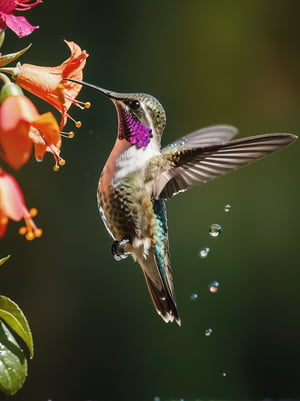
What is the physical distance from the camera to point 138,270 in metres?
3.72

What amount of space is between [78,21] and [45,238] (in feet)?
3.58

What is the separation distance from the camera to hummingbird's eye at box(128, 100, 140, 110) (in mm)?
1608

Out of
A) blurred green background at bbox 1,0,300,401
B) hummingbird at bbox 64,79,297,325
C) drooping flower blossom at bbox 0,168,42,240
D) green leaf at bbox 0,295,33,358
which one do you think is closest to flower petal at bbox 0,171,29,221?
drooping flower blossom at bbox 0,168,42,240

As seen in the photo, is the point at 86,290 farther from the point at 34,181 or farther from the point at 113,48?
the point at 113,48

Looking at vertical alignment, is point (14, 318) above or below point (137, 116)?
below

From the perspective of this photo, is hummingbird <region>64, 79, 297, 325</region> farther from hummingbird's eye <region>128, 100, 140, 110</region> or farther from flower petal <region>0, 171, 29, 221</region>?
flower petal <region>0, 171, 29, 221</region>

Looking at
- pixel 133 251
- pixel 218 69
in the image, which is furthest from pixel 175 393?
pixel 133 251

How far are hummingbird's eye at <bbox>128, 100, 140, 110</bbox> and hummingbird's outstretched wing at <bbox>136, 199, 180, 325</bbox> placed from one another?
0.71 feet

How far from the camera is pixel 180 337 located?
3.69 meters

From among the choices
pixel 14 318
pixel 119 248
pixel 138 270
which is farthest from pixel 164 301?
pixel 138 270

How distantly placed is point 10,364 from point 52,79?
48 cm

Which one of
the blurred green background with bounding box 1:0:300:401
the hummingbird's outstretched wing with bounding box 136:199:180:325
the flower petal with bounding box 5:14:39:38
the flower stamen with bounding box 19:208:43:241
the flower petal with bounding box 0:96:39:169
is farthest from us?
the blurred green background with bounding box 1:0:300:401

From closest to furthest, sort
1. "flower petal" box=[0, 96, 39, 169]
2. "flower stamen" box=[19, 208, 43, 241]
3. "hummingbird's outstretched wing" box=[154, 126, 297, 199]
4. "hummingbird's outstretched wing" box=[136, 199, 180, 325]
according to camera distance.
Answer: "flower petal" box=[0, 96, 39, 169] < "flower stamen" box=[19, 208, 43, 241] < "hummingbird's outstretched wing" box=[154, 126, 297, 199] < "hummingbird's outstretched wing" box=[136, 199, 180, 325]

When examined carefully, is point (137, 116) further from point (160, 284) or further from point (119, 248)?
point (160, 284)
